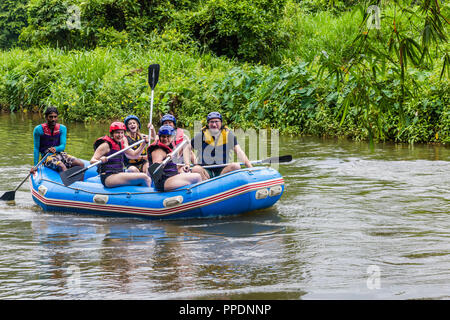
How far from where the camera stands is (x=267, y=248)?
6078 millimetres

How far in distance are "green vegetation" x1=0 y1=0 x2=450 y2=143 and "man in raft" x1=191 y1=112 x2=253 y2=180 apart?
3962 mm

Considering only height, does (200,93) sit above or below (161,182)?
above

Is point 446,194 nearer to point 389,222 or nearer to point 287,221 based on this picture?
point 389,222

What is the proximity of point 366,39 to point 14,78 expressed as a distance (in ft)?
53.6

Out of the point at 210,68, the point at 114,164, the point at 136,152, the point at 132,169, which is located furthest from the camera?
A: the point at 210,68

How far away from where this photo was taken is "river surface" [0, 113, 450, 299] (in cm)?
492

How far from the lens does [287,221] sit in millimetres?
7145

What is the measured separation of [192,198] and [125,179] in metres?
0.94

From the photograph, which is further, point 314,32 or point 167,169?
point 314,32

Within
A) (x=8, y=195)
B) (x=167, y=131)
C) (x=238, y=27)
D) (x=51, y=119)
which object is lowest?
(x=8, y=195)

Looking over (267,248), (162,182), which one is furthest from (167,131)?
(267,248)

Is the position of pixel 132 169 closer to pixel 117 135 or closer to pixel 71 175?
pixel 117 135
